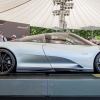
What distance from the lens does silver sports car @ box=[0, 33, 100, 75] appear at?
2822 mm

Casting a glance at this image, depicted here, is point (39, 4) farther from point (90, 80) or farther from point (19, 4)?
point (90, 80)

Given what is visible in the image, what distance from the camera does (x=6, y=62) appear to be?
9.70 ft

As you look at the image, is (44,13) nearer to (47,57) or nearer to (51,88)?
(47,57)

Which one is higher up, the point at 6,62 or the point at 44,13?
the point at 44,13

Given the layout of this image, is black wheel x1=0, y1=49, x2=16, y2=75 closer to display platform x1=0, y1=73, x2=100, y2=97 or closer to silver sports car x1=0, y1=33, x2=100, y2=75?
silver sports car x1=0, y1=33, x2=100, y2=75

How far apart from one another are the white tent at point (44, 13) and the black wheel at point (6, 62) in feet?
20.6

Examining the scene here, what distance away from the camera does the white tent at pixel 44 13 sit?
32.2ft

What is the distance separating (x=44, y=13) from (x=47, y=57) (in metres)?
8.73

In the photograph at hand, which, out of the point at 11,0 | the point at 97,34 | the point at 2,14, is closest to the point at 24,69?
the point at 11,0

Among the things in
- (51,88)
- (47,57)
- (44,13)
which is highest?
(44,13)

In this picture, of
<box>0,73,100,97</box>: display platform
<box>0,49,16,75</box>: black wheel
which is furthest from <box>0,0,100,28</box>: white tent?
<box>0,73,100,97</box>: display platform

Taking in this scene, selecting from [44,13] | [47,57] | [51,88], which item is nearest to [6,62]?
[47,57]

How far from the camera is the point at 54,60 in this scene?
9.25ft

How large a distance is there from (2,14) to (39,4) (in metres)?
1.76
